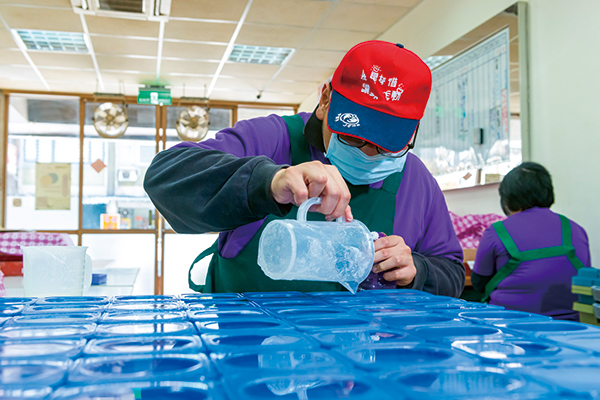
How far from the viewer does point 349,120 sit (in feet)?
3.53

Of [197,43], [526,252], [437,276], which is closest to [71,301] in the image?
[437,276]

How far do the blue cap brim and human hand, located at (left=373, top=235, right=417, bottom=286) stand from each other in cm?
22

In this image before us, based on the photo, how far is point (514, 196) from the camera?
2.39m

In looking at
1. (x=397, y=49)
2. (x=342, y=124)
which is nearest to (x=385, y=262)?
(x=342, y=124)

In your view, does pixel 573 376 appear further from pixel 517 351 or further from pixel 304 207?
pixel 304 207

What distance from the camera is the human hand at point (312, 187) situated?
0.79 meters

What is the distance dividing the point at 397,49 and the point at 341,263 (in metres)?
0.54

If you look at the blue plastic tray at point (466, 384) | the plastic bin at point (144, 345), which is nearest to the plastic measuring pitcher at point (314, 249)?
the plastic bin at point (144, 345)

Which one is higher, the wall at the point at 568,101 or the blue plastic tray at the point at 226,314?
the wall at the point at 568,101

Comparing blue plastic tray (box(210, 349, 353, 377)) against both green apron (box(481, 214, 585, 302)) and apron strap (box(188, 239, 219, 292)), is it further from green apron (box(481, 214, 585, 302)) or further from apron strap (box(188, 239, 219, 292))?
green apron (box(481, 214, 585, 302))

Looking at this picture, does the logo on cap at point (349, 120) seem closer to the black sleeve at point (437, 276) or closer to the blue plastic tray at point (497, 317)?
the black sleeve at point (437, 276)

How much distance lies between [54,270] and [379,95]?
94cm

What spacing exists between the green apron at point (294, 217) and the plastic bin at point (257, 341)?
0.53m

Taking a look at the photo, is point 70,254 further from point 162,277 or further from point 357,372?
point 162,277
